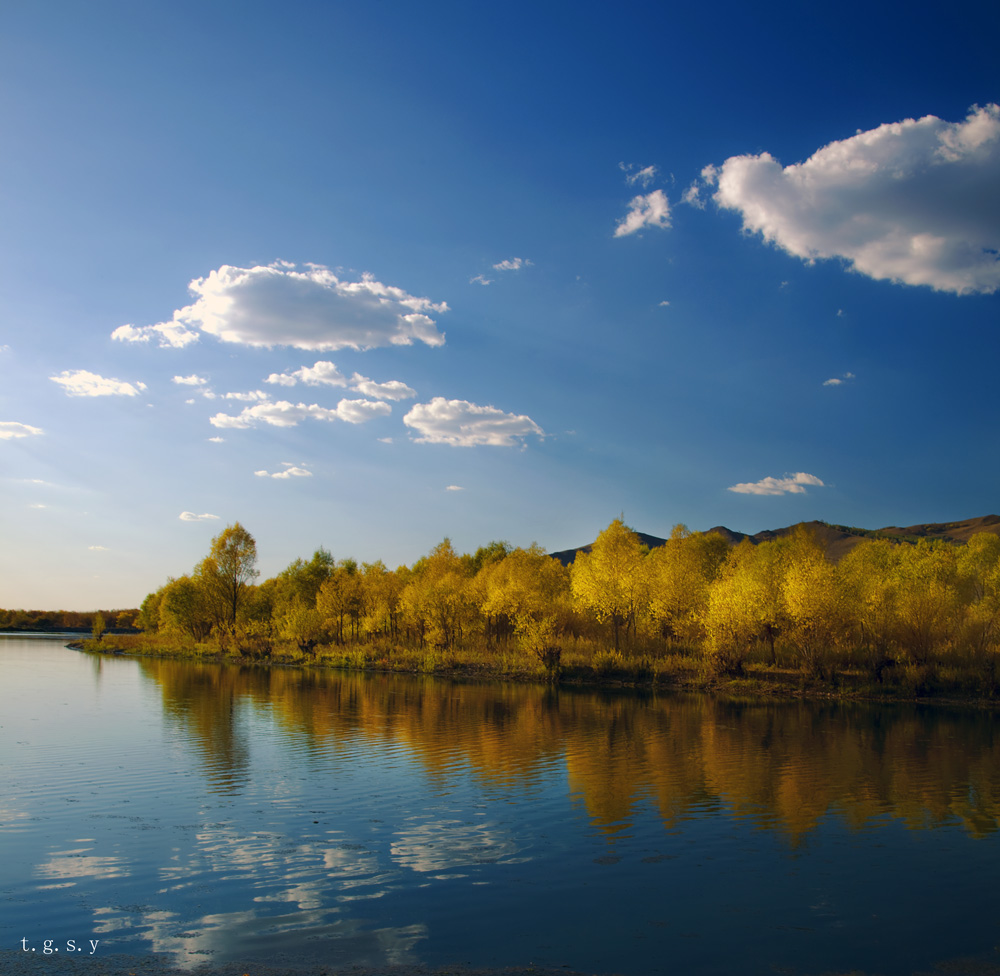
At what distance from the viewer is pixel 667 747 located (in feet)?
84.2

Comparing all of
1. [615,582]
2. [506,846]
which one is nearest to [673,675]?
[615,582]

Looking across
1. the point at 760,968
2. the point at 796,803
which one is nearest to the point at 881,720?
the point at 796,803

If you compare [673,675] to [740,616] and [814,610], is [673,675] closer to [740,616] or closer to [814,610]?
[740,616]

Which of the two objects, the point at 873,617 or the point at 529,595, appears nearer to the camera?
the point at 873,617

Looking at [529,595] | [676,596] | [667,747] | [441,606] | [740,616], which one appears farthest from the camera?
[441,606]

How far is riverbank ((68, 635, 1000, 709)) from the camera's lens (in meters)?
44.4

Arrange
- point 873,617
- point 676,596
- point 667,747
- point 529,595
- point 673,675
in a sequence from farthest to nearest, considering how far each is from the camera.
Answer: point 529,595 → point 676,596 → point 673,675 → point 873,617 → point 667,747

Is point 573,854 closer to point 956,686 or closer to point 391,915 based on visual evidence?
point 391,915

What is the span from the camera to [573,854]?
13.8 meters

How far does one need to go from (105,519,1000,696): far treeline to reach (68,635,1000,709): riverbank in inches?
6.8

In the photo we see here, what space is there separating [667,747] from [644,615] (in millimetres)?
36017

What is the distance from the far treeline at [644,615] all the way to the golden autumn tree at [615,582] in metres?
0.13

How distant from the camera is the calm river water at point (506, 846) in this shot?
9.90 m

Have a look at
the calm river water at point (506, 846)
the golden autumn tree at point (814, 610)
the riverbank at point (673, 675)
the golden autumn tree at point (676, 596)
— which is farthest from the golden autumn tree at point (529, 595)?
the calm river water at point (506, 846)
